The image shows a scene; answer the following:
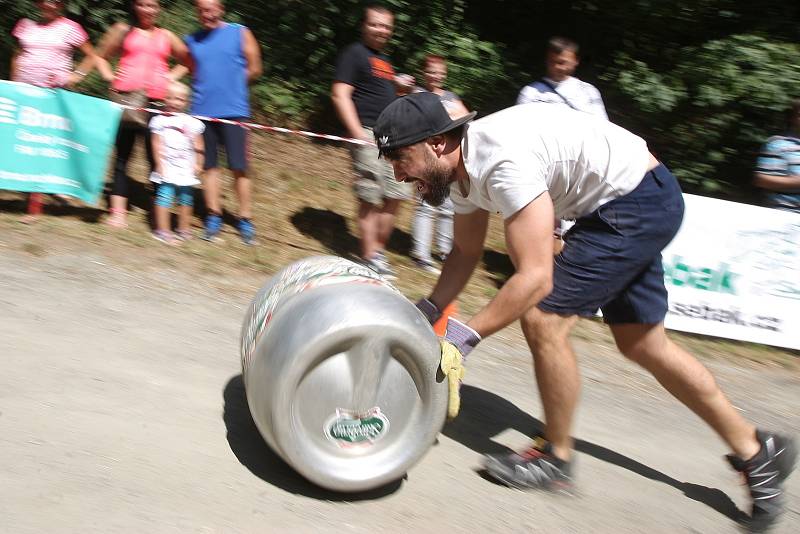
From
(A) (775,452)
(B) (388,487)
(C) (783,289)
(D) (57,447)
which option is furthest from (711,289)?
(D) (57,447)

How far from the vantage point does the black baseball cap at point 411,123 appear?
3277mm

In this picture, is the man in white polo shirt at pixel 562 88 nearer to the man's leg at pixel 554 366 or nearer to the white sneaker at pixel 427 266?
the white sneaker at pixel 427 266

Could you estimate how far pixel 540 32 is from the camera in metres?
11.6

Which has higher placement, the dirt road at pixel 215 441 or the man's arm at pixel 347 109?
the man's arm at pixel 347 109

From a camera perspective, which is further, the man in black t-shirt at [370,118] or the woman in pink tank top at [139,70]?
the woman in pink tank top at [139,70]

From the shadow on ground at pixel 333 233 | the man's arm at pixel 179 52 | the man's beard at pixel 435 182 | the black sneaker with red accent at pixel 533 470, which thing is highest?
the man's beard at pixel 435 182

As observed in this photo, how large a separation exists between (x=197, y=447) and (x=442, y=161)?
153 cm

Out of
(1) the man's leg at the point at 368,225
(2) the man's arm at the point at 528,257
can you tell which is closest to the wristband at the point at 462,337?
(2) the man's arm at the point at 528,257

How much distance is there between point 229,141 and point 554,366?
4.04 metres

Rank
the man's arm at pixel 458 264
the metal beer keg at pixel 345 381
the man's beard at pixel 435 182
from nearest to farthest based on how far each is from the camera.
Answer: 1. the metal beer keg at pixel 345 381
2. the man's beard at pixel 435 182
3. the man's arm at pixel 458 264

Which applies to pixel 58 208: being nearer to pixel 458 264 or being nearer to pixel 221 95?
pixel 221 95

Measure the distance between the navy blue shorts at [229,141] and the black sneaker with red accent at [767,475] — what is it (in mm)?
4459

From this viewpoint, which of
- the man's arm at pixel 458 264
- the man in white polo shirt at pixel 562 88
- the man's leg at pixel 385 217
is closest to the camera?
the man's arm at pixel 458 264

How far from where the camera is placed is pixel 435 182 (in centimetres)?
340
